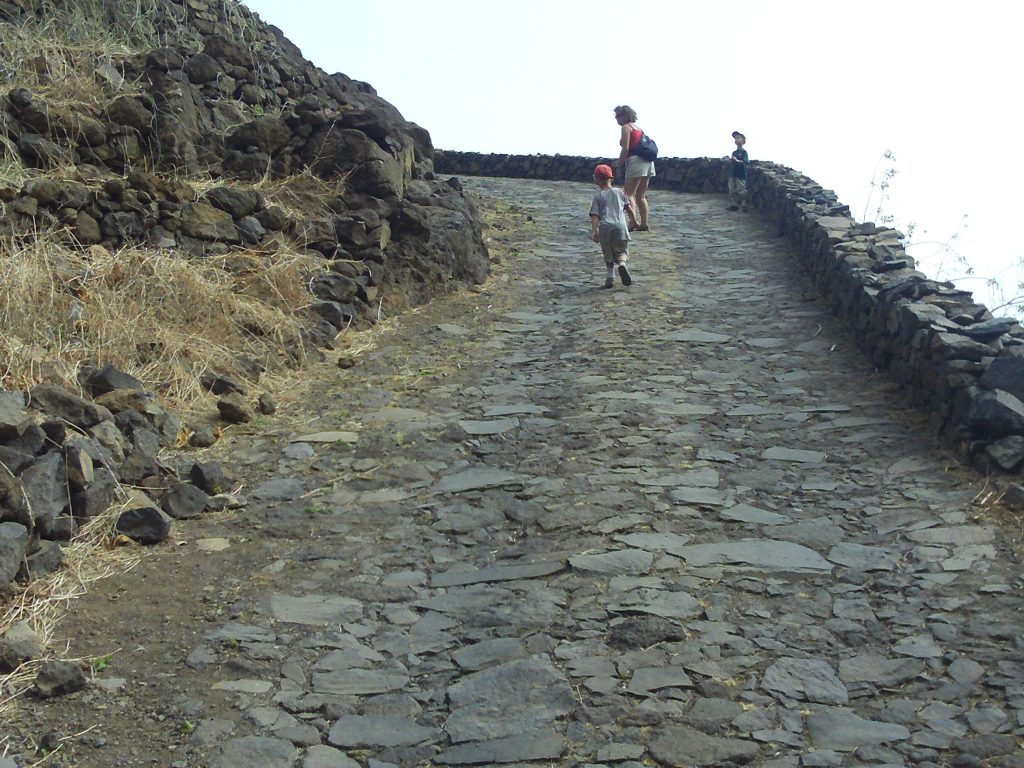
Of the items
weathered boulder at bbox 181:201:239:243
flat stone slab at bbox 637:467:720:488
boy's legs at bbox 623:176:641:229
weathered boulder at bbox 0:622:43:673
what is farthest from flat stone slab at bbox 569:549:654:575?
boy's legs at bbox 623:176:641:229

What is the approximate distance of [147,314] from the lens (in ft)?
26.1

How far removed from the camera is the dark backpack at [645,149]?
13828 mm

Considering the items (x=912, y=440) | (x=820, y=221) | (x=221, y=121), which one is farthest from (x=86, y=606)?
(x=820, y=221)

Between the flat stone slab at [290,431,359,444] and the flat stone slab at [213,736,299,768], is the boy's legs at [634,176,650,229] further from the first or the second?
the flat stone slab at [213,736,299,768]

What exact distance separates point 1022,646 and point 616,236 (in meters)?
7.50

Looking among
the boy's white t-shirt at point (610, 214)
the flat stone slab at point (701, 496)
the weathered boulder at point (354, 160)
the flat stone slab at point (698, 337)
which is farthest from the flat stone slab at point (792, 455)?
the weathered boulder at point (354, 160)

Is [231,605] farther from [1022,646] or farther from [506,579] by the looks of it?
[1022,646]

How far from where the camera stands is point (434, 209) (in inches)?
456

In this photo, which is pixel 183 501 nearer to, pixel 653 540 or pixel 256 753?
pixel 256 753

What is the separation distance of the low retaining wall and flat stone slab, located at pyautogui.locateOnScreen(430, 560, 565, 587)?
261 cm

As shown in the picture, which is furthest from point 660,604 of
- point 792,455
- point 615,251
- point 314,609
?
point 615,251

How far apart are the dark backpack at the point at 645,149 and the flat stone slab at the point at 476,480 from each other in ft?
26.5

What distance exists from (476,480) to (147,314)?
2955 millimetres

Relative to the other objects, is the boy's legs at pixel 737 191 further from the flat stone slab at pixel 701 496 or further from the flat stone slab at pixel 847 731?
the flat stone slab at pixel 847 731
